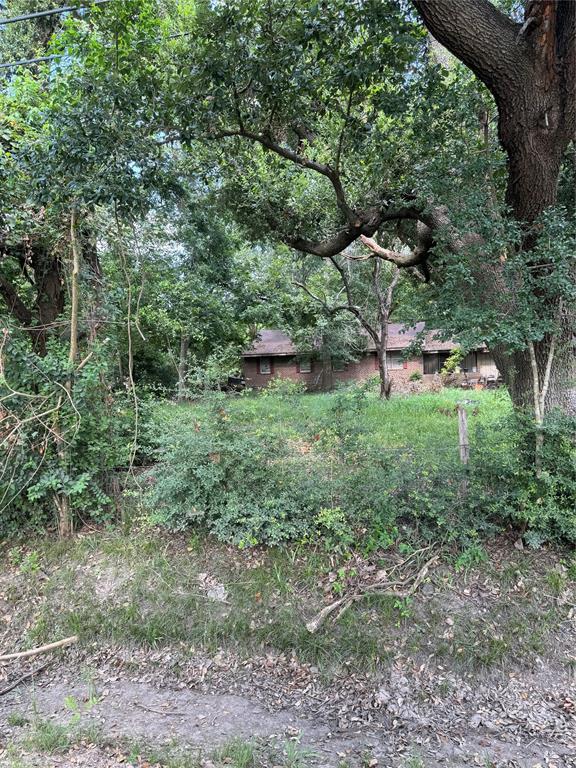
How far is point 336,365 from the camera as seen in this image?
65.9ft

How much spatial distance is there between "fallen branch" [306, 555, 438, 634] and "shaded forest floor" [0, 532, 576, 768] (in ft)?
0.20

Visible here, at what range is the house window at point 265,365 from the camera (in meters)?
21.4

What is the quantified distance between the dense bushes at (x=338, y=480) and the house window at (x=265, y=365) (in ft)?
56.2

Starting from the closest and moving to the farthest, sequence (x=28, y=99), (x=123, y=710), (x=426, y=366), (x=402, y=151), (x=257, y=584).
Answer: (x=123, y=710) → (x=257, y=584) → (x=28, y=99) → (x=402, y=151) → (x=426, y=366)

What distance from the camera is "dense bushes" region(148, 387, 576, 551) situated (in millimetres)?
3342

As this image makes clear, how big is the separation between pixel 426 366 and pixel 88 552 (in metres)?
19.4

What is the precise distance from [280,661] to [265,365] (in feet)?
61.5

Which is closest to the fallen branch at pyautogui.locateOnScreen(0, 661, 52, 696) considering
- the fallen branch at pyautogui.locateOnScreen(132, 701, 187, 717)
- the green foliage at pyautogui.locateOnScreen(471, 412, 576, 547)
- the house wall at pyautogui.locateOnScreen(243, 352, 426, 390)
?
the fallen branch at pyautogui.locateOnScreen(132, 701, 187, 717)

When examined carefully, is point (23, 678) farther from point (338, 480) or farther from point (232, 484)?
point (338, 480)

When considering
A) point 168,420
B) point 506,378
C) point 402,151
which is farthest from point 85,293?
point 506,378

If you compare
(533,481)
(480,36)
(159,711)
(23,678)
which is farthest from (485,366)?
(23,678)

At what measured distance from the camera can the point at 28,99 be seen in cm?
407

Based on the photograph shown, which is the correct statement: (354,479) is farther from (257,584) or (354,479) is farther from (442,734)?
(442,734)

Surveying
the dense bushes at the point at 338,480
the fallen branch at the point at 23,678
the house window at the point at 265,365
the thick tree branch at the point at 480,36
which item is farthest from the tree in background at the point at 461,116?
the house window at the point at 265,365
